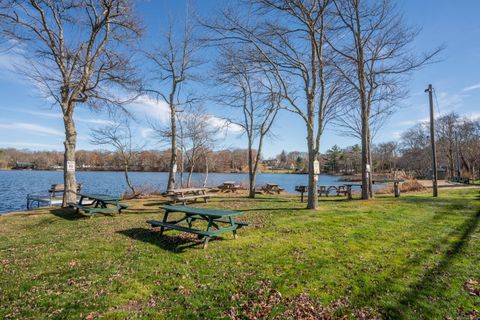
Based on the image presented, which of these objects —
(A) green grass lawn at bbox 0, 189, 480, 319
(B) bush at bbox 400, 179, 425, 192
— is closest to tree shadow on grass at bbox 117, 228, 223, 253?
(A) green grass lawn at bbox 0, 189, 480, 319

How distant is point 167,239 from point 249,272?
102 inches

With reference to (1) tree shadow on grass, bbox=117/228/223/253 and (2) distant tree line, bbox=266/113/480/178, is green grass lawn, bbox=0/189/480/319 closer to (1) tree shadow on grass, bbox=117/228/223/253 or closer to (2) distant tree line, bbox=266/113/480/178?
(1) tree shadow on grass, bbox=117/228/223/253

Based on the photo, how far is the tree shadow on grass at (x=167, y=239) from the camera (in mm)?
5648

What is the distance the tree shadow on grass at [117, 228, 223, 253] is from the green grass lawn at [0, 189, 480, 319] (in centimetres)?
2

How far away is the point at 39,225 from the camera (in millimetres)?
7996

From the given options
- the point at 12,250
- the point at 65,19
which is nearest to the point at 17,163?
the point at 65,19

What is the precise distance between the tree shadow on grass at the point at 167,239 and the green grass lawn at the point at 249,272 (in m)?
0.02

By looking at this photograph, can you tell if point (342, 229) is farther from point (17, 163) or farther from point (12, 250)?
point (17, 163)

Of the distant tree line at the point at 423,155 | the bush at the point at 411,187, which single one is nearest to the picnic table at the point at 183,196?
the bush at the point at 411,187

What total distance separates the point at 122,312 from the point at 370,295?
320 cm

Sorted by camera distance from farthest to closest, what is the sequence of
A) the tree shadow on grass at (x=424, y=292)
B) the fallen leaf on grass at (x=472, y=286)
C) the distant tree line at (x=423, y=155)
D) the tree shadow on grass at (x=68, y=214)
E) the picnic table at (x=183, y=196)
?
the distant tree line at (x=423, y=155) → the picnic table at (x=183, y=196) → the tree shadow on grass at (x=68, y=214) → the fallen leaf on grass at (x=472, y=286) → the tree shadow on grass at (x=424, y=292)

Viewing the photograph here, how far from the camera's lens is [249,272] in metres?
4.34

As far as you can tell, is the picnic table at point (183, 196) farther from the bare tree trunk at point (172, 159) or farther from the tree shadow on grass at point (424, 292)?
the tree shadow on grass at point (424, 292)

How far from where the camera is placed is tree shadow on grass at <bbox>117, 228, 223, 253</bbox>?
5.65m
